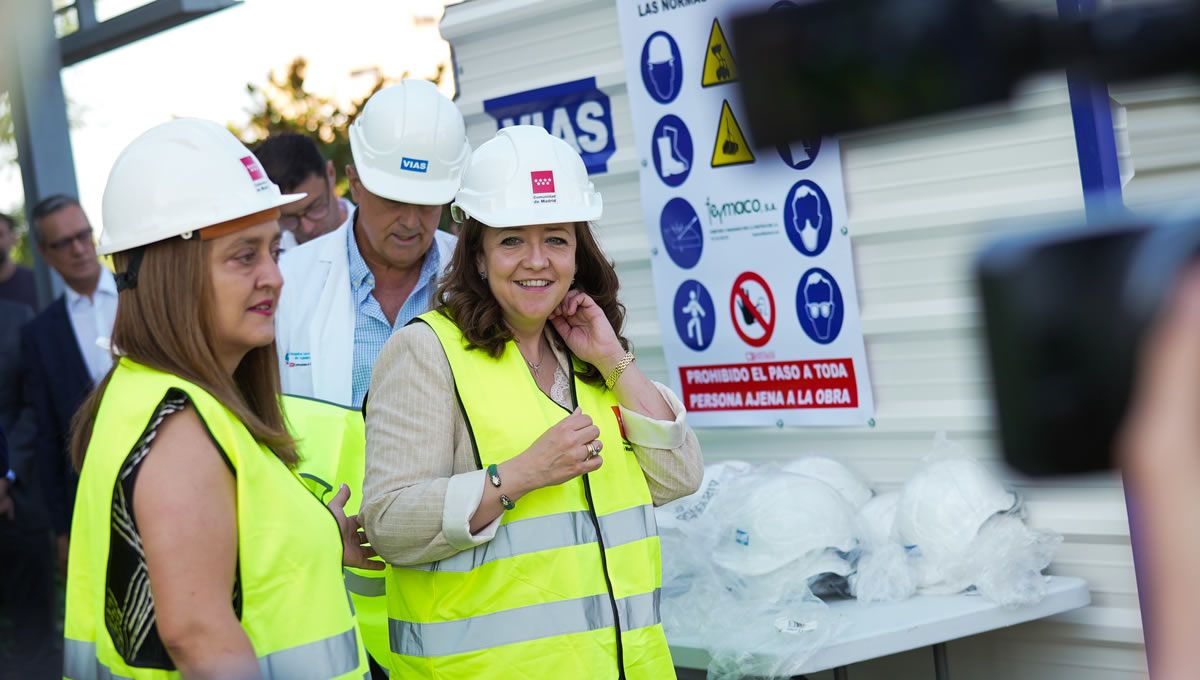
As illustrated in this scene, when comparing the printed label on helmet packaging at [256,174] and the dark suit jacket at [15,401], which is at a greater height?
the printed label on helmet packaging at [256,174]

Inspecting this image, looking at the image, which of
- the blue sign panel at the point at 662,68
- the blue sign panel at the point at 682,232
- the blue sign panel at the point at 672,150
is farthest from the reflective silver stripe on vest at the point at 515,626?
the blue sign panel at the point at 662,68

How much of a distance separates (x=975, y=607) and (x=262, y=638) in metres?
1.77

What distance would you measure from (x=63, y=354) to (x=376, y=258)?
225 cm

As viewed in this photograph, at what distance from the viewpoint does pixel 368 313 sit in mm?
3520

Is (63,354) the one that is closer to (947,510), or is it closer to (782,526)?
(782,526)

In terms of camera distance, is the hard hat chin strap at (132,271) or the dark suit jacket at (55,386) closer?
the hard hat chin strap at (132,271)

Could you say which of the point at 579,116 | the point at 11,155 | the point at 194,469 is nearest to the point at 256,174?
the point at 194,469

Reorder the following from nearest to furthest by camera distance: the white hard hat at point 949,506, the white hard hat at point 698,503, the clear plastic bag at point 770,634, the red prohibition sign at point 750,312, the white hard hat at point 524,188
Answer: the white hard hat at point 524,188
the clear plastic bag at point 770,634
the white hard hat at point 949,506
the white hard hat at point 698,503
the red prohibition sign at point 750,312

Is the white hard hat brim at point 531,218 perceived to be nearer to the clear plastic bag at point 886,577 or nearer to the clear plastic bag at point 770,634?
the clear plastic bag at point 770,634

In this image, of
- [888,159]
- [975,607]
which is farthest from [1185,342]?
[888,159]

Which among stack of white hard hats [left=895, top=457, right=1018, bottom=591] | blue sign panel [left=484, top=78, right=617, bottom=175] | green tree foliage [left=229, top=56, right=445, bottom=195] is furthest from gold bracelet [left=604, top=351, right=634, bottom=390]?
green tree foliage [left=229, top=56, right=445, bottom=195]

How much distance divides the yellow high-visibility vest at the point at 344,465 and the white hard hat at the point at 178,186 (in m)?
0.82

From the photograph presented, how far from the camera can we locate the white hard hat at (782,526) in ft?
10.9

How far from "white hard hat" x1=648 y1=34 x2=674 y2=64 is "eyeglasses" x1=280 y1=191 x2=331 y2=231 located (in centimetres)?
127
